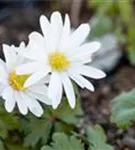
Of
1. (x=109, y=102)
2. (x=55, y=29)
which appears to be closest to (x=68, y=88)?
(x=55, y=29)

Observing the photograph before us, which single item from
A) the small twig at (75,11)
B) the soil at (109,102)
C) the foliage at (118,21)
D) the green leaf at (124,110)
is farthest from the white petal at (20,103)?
the small twig at (75,11)

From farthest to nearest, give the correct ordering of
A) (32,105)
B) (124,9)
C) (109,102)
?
1. (124,9)
2. (109,102)
3. (32,105)

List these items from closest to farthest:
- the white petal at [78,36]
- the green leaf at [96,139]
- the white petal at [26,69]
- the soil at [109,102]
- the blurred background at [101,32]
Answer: the white petal at [26,69], the white petal at [78,36], the green leaf at [96,139], the soil at [109,102], the blurred background at [101,32]

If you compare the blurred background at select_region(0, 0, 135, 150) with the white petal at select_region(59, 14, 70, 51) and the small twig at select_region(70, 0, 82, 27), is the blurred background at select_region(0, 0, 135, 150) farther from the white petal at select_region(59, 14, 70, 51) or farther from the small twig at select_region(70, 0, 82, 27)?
the white petal at select_region(59, 14, 70, 51)

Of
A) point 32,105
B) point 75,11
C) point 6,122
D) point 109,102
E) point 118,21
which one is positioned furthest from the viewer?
point 75,11

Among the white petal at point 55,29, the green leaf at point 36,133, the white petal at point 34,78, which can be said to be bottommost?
the green leaf at point 36,133

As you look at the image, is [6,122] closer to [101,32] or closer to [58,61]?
[58,61]

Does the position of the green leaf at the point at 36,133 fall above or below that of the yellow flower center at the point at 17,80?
below

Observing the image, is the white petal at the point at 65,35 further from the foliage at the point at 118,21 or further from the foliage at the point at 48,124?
the foliage at the point at 118,21
